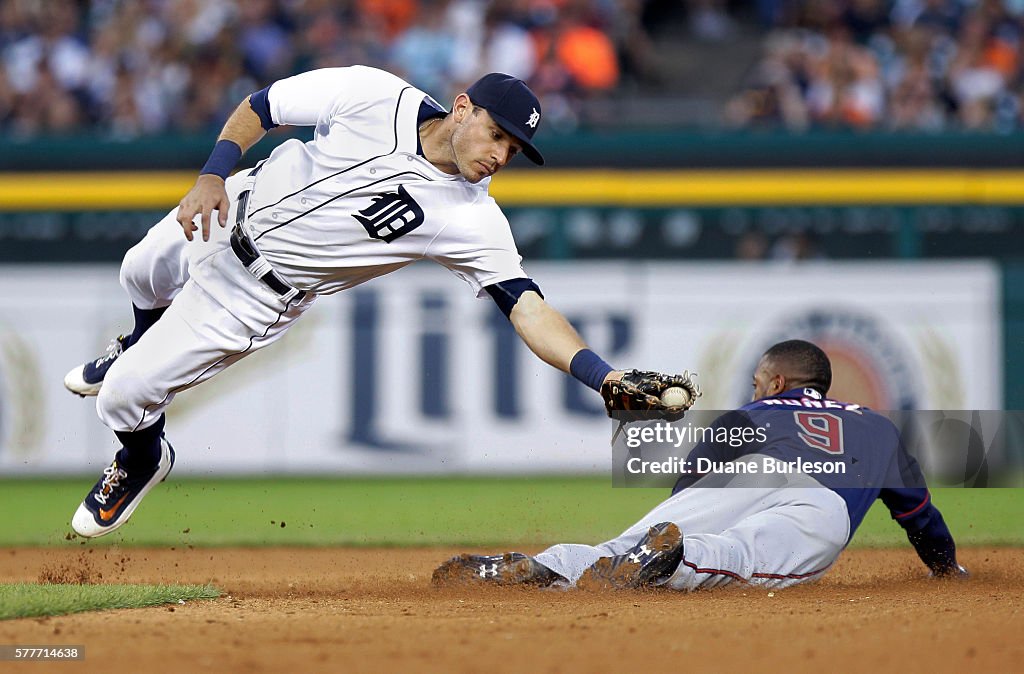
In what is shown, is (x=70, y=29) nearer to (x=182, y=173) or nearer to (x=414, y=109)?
(x=182, y=173)

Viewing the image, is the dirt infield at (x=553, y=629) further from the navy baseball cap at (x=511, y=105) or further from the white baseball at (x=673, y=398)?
the navy baseball cap at (x=511, y=105)

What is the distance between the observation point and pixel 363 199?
490cm

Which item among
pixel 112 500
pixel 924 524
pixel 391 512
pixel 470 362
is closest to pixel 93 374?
pixel 112 500

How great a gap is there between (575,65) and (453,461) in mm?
4117

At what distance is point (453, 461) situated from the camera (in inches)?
391

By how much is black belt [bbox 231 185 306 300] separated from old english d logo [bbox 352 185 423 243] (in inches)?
16.0

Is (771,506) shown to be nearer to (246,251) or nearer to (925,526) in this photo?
(925,526)

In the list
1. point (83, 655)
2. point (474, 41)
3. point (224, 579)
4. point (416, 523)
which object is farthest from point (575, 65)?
Result: point (83, 655)

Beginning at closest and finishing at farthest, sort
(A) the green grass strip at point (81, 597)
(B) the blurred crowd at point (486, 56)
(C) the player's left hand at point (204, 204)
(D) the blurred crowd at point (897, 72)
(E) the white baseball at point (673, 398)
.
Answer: (E) the white baseball at point (673, 398) → (A) the green grass strip at point (81, 597) → (C) the player's left hand at point (204, 204) → (D) the blurred crowd at point (897, 72) → (B) the blurred crowd at point (486, 56)

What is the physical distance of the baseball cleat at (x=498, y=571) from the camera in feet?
16.1

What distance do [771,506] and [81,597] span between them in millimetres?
2461

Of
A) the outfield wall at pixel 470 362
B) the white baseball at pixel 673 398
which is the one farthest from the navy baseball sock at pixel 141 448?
the outfield wall at pixel 470 362

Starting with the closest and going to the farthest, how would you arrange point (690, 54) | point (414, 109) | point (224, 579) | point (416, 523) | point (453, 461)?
point (414, 109), point (224, 579), point (416, 523), point (453, 461), point (690, 54)

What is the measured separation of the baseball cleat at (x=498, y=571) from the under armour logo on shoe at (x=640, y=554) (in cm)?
32
